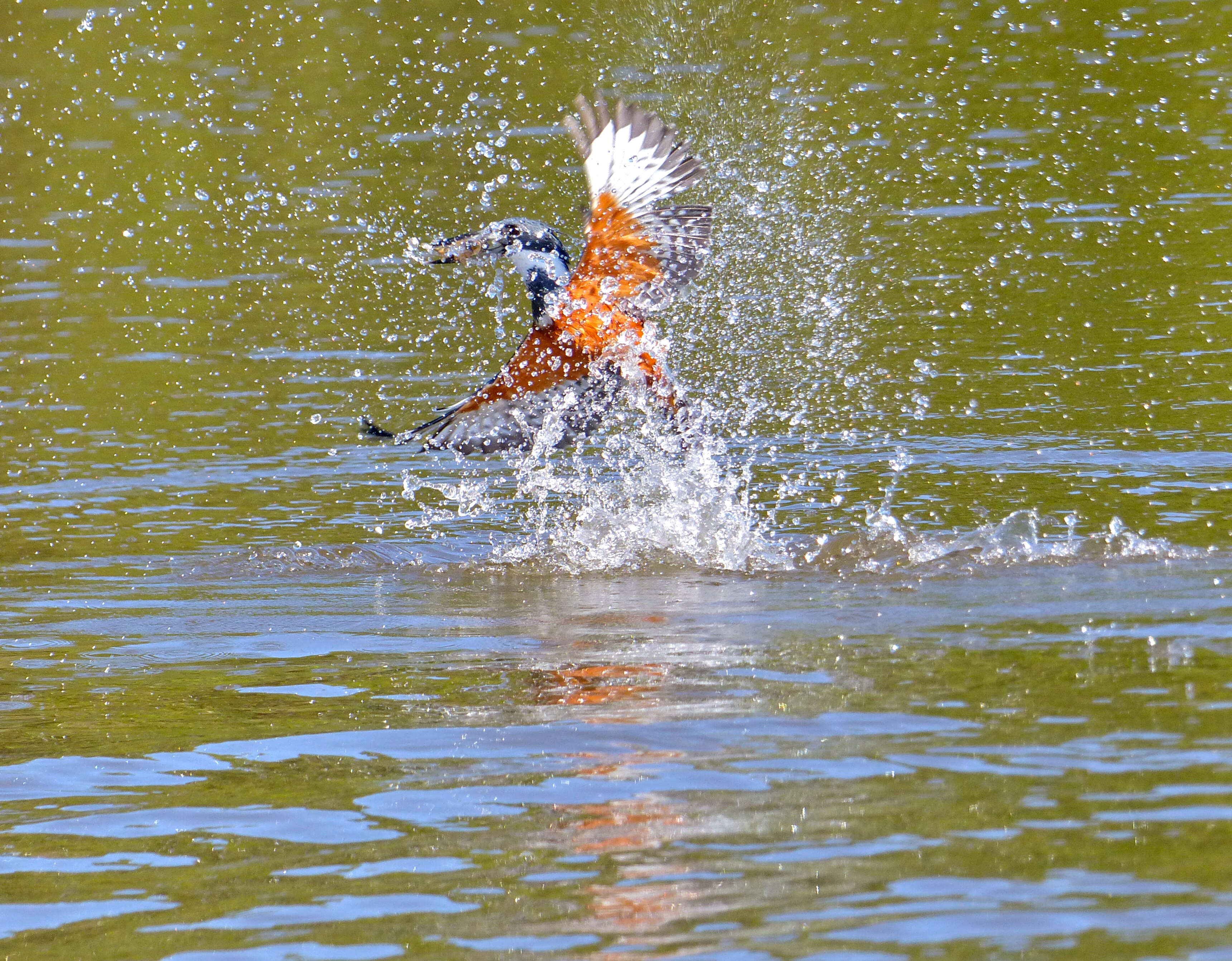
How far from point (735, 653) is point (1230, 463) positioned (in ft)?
9.68

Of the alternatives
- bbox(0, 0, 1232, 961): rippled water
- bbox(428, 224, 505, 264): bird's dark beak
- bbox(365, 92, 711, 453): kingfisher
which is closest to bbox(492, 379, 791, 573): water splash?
bbox(0, 0, 1232, 961): rippled water

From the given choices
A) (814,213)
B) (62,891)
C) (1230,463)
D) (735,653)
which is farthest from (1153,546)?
(814,213)

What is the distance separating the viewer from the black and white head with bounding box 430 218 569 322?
23.7ft

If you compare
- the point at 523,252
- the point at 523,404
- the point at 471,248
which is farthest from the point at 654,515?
the point at 471,248

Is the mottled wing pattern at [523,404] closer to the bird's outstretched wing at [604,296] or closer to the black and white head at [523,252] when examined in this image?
the bird's outstretched wing at [604,296]

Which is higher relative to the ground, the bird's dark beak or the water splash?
the bird's dark beak

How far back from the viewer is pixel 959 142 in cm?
1329

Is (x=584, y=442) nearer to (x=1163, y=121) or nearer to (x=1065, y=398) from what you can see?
(x=1065, y=398)

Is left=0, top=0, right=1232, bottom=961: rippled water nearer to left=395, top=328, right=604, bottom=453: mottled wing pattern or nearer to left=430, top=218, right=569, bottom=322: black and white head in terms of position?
left=395, top=328, right=604, bottom=453: mottled wing pattern

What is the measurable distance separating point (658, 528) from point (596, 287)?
102 centimetres

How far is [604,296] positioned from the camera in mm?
6906

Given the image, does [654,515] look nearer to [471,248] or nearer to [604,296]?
[604,296]

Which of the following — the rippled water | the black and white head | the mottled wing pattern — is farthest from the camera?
the black and white head

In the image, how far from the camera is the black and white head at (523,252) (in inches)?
285
